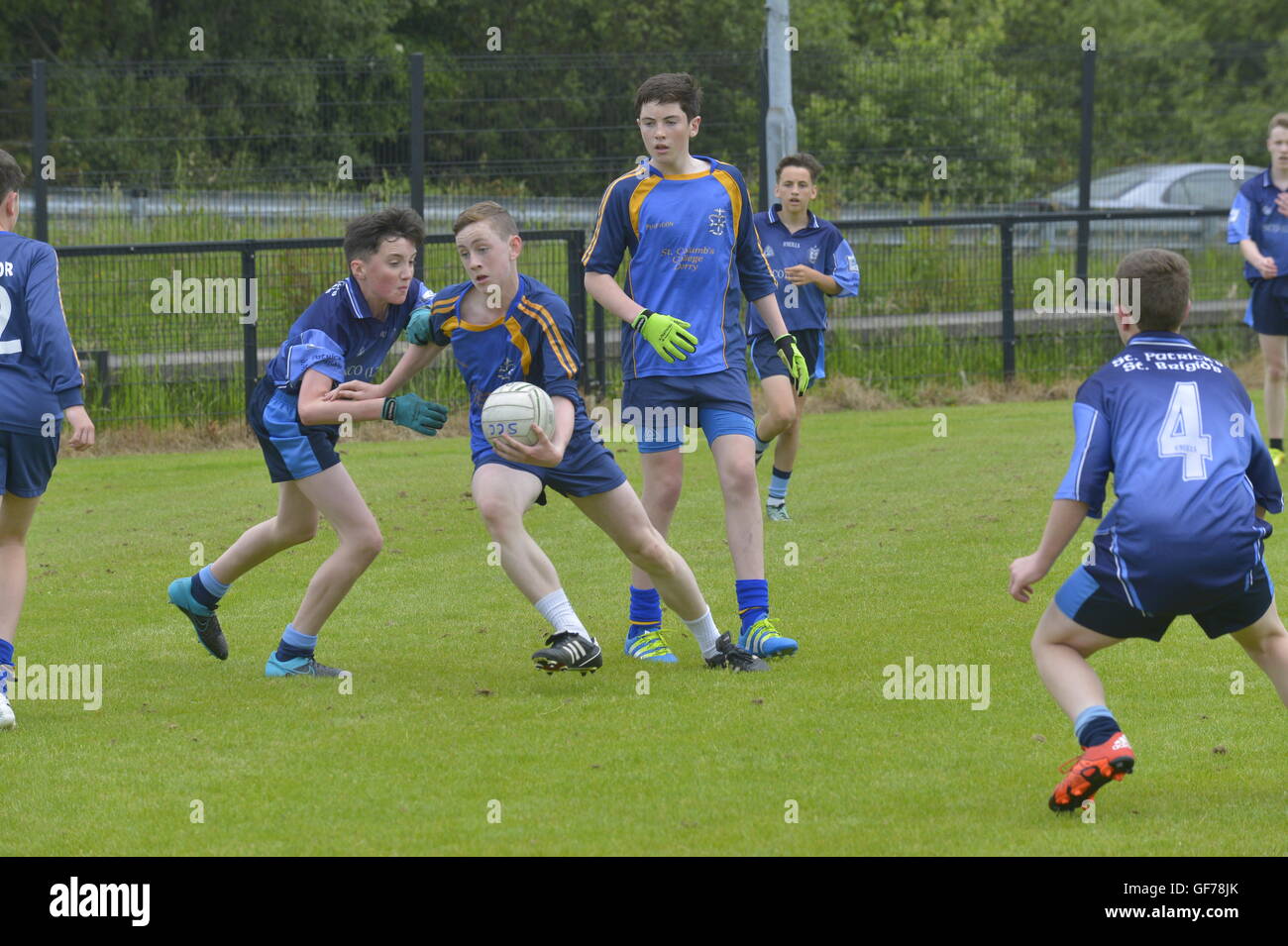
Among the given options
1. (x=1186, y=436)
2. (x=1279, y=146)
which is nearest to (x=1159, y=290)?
(x=1186, y=436)

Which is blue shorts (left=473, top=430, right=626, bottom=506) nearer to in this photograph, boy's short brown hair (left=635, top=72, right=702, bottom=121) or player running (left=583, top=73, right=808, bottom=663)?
player running (left=583, top=73, right=808, bottom=663)

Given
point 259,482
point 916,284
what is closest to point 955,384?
point 916,284

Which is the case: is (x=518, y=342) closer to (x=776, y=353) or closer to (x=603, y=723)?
(x=603, y=723)

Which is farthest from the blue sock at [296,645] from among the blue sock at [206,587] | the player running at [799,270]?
the player running at [799,270]

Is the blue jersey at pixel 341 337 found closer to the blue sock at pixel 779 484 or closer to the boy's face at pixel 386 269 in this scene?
the boy's face at pixel 386 269

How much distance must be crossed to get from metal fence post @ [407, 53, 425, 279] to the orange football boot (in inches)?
471

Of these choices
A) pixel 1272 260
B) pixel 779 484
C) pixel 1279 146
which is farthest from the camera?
pixel 1272 260

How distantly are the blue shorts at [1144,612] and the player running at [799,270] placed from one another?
5.78m

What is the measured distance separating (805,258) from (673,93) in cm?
450

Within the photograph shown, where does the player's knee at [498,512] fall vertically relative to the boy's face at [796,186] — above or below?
below

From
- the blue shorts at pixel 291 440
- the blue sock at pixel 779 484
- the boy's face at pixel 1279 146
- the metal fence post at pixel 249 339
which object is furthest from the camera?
the metal fence post at pixel 249 339

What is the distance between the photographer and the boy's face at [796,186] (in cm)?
1106

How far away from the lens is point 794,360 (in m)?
7.76

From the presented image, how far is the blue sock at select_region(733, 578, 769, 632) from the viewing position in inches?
276
